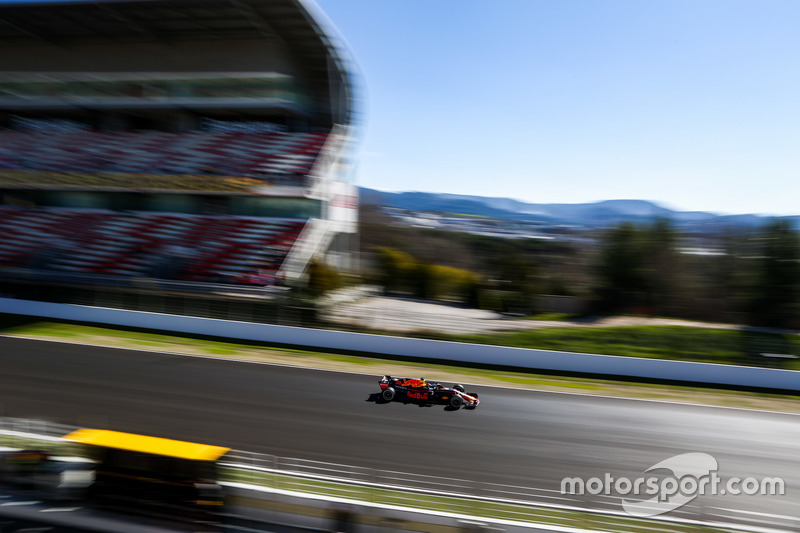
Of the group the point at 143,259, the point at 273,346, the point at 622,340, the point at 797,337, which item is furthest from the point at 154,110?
the point at 797,337

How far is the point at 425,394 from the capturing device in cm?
1060

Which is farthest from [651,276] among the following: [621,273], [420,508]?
[420,508]

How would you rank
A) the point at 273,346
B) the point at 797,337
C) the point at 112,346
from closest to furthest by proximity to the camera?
1. the point at 112,346
2. the point at 273,346
3. the point at 797,337

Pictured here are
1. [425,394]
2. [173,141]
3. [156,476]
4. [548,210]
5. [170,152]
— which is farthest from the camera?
[548,210]

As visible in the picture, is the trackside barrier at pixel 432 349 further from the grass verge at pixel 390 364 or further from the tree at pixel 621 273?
the tree at pixel 621 273

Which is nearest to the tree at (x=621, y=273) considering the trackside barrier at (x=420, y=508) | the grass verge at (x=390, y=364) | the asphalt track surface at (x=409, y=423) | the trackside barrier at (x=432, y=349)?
the grass verge at (x=390, y=364)

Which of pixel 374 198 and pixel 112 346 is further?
pixel 374 198

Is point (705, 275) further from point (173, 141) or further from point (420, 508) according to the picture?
point (173, 141)

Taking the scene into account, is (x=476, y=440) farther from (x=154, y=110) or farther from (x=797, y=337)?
(x=154, y=110)

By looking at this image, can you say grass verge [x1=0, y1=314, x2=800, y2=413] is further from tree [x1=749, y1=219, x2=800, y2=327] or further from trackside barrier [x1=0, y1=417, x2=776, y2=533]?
trackside barrier [x1=0, y1=417, x2=776, y2=533]

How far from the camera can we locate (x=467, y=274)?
80.2 feet

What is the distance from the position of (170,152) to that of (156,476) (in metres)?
22.5

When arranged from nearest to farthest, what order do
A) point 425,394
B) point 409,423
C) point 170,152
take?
1. point 409,423
2. point 425,394
3. point 170,152

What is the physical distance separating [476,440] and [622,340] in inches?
362
